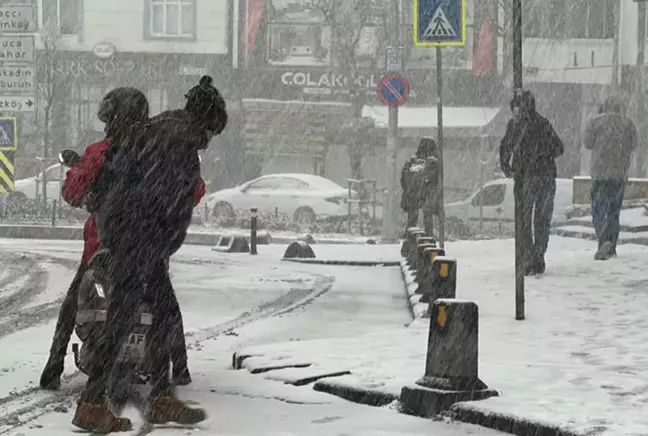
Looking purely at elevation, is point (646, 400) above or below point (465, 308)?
below

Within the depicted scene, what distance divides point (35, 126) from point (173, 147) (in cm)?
3577

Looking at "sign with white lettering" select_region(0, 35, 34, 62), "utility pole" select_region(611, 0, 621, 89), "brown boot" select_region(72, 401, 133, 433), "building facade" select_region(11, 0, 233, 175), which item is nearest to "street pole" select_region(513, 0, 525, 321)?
"brown boot" select_region(72, 401, 133, 433)

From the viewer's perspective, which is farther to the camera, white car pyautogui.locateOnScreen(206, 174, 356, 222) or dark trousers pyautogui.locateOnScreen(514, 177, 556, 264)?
white car pyautogui.locateOnScreen(206, 174, 356, 222)

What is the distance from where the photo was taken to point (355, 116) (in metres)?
39.6

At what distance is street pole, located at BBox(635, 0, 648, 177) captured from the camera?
40000 millimetres

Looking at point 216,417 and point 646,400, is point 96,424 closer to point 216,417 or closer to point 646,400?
point 216,417

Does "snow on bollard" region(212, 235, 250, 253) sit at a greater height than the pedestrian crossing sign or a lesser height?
lesser

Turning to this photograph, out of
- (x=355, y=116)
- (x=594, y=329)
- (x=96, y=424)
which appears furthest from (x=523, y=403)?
(x=355, y=116)

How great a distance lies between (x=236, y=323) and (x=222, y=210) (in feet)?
72.1

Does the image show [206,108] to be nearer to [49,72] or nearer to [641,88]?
[49,72]

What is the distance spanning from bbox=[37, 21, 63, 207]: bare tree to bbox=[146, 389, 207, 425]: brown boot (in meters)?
33.5

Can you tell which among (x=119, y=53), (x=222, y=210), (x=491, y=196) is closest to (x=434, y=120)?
(x=491, y=196)

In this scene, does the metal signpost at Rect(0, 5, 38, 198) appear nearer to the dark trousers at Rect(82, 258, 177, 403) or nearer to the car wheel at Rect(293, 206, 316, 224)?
the car wheel at Rect(293, 206, 316, 224)

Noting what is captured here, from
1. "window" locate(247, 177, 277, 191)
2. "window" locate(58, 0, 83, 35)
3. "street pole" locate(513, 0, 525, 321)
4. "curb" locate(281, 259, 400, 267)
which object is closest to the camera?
"street pole" locate(513, 0, 525, 321)
